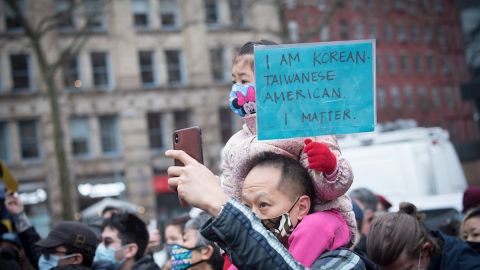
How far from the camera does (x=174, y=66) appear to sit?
1337 inches

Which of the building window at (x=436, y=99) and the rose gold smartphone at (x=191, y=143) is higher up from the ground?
the rose gold smartphone at (x=191, y=143)

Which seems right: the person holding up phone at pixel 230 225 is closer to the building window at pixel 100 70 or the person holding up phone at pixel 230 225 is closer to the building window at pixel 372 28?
the building window at pixel 100 70

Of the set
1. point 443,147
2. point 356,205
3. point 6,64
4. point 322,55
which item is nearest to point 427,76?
point 6,64

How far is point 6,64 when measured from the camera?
31047 millimetres

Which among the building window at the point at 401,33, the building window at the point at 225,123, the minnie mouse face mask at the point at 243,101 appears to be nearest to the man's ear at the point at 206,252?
the minnie mouse face mask at the point at 243,101

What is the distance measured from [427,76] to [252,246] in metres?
49.8

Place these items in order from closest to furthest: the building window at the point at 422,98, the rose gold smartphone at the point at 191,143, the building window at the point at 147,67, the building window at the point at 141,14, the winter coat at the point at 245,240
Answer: the winter coat at the point at 245,240 → the rose gold smartphone at the point at 191,143 → the building window at the point at 147,67 → the building window at the point at 141,14 → the building window at the point at 422,98

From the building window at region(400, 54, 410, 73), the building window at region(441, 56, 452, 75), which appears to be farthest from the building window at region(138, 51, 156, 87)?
the building window at region(441, 56, 452, 75)

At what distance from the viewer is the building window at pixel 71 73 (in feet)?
103

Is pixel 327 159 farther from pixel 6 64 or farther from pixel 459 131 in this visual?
pixel 459 131

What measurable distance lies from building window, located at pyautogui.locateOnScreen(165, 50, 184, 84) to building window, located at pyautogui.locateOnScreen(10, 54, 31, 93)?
6.65 m

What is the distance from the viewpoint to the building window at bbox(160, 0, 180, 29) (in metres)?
33.9

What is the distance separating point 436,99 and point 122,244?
4812 cm

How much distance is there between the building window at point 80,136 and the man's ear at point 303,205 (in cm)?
3072
